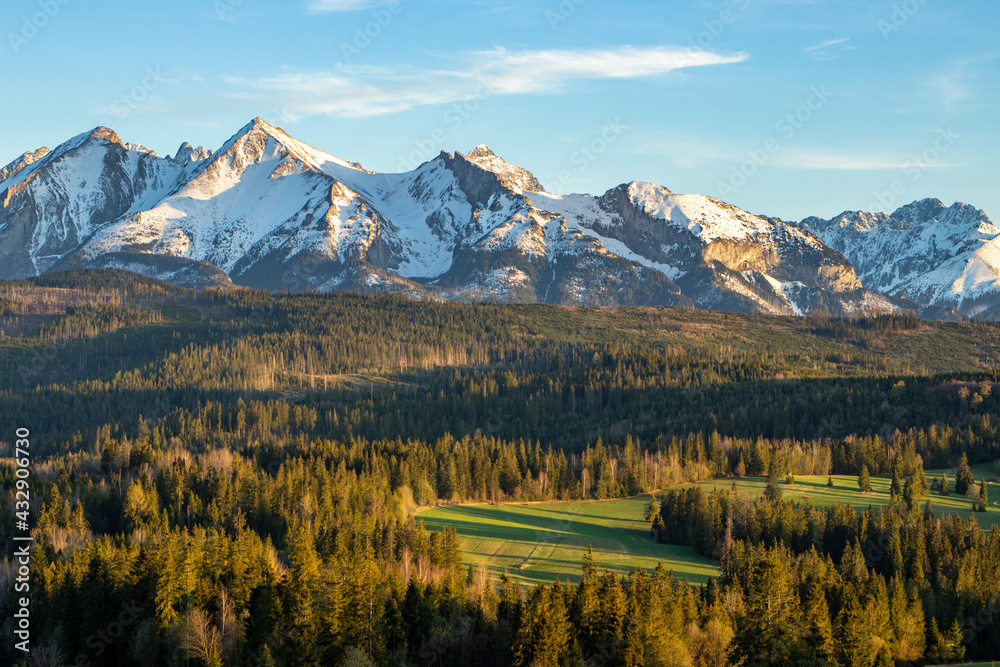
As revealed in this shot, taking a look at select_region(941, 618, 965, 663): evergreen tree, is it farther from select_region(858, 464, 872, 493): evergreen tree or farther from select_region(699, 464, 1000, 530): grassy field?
select_region(858, 464, 872, 493): evergreen tree

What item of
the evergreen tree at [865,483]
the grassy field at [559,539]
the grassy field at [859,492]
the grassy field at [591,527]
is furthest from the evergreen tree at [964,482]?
the grassy field at [559,539]

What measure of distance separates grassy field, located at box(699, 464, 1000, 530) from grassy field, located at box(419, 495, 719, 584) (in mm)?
19594

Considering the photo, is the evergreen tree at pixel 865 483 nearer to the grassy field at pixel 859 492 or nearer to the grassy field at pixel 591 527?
the grassy field at pixel 859 492

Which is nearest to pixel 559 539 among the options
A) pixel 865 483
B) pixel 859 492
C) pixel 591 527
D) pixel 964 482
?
pixel 591 527

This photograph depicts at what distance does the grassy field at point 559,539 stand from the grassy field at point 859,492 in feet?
64.3

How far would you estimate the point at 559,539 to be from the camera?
144m

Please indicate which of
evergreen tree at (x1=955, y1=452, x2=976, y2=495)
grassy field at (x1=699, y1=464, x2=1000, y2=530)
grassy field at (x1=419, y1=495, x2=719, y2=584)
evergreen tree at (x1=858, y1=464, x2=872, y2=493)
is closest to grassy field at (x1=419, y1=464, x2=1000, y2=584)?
grassy field at (x1=419, y1=495, x2=719, y2=584)

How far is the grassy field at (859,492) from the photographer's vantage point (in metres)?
151

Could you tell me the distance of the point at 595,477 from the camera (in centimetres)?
18388

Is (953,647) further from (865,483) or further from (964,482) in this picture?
(964,482)

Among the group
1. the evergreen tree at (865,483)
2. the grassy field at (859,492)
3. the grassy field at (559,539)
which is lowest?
the grassy field at (559,539)

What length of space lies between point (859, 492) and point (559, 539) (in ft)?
176

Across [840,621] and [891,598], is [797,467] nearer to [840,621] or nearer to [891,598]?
[891,598]

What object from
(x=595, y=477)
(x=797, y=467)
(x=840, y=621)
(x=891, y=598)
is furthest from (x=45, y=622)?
(x=797, y=467)
